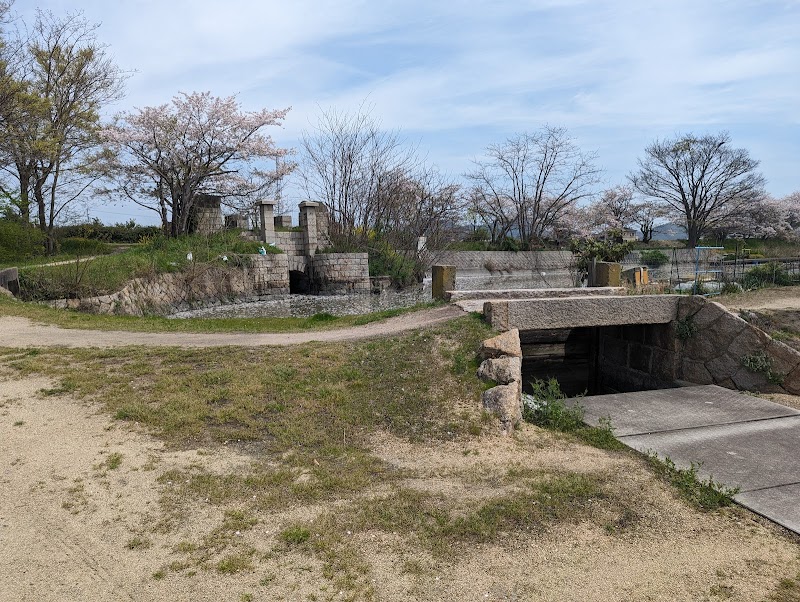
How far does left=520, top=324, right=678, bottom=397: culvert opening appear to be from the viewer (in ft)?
31.7

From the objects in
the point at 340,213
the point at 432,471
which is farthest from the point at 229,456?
the point at 340,213

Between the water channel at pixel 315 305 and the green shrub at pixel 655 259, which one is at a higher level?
the green shrub at pixel 655 259

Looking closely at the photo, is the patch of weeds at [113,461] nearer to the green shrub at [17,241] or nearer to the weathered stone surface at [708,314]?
the weathered stone surface at [708,314]

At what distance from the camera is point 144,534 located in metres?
3.57

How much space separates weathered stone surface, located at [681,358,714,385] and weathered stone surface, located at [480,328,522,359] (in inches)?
140

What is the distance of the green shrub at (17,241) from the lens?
18.7 meters

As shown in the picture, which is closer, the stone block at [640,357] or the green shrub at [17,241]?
the stone block at [640,357]

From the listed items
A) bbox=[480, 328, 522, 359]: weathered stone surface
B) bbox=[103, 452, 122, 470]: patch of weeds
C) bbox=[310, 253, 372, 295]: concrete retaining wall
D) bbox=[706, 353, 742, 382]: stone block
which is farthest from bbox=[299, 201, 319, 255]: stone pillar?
bbox=[103, 452, 122, 470]: patch of weeds

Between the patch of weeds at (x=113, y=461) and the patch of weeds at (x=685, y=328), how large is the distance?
7.77 metres

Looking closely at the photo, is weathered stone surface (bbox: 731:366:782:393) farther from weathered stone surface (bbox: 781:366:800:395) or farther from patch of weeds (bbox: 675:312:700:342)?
patch of weeds (bbox: 675:312:700:342)

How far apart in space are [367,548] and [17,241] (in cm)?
2021

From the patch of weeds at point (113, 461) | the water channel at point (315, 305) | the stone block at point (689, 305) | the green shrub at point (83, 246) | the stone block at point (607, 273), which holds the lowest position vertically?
the patch of weeds at point (113, 461)

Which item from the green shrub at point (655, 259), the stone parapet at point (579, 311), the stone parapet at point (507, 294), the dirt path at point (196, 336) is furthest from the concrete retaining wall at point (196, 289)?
the green shrub at point (655, 259)

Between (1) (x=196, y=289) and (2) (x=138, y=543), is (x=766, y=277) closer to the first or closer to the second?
(1) (x=196, y=289)
